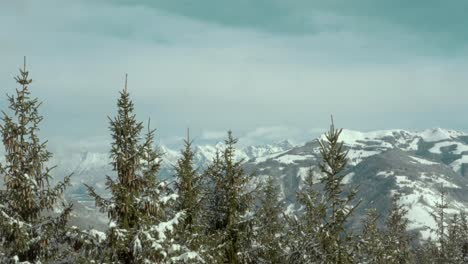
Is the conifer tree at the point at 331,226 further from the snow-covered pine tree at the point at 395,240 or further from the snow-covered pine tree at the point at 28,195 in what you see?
the snow-covered pine tree at the point at 395,240

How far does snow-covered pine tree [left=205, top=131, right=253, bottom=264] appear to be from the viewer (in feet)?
80.8

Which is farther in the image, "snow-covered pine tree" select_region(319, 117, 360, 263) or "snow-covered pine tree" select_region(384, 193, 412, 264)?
"snow-covered pine tree" select_region(384, 193, 412, 264)

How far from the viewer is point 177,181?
85.8 ft

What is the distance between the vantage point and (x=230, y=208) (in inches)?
988

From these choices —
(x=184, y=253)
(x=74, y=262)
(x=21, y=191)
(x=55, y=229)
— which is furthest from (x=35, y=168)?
(x=184, y=253)

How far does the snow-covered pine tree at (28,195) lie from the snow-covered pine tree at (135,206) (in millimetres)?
2730

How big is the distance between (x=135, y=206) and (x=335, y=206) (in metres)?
7.24

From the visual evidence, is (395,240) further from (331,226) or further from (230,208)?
(331,226)

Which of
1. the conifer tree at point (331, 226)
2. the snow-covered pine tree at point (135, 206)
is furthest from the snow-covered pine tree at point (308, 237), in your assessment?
the snow-covered pine tree at point (135, 206)

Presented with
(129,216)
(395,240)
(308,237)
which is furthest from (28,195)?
(395,240)

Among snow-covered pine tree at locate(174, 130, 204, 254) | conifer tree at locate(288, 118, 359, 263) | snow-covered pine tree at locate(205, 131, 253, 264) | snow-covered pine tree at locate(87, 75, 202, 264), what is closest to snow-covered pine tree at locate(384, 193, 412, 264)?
snow-covered pine tree at locate(205, 131, 253, 264)

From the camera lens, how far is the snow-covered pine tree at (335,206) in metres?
18.2

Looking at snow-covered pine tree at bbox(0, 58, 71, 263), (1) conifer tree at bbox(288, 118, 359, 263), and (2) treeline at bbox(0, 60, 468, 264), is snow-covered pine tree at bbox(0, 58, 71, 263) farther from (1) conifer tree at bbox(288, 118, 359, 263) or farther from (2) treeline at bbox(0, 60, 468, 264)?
(1) conifer tree at bbox(288, 118, 359, 263)

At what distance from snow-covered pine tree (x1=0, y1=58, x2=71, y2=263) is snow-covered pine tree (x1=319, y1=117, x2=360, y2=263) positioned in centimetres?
926
